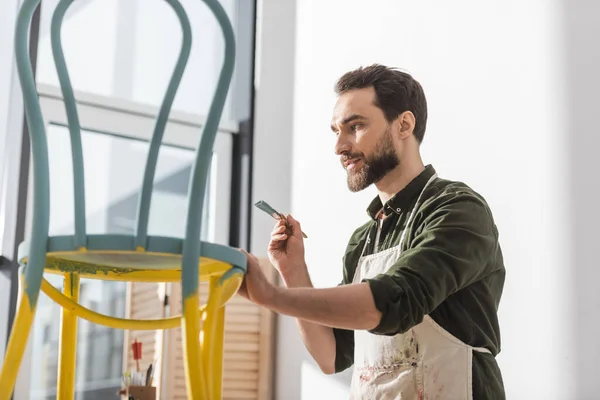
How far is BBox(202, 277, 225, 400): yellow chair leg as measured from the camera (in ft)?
3.49

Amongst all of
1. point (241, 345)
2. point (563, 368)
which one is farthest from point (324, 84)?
point (563, 368)

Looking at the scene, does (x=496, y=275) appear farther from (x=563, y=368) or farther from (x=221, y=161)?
(x=221, y=161)

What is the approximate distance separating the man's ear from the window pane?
4.85 feet

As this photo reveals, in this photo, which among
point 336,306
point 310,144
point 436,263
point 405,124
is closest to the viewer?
point 336,306

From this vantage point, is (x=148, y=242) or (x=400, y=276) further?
(x=400, y=276)

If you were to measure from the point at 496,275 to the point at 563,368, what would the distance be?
0.27 m

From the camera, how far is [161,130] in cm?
107

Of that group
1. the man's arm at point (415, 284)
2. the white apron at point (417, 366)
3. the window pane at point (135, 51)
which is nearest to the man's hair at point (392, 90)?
the white apron at point (417, 366)

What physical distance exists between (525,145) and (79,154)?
1.19 metres

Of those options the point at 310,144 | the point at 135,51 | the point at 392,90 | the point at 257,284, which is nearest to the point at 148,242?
the point at 257,284

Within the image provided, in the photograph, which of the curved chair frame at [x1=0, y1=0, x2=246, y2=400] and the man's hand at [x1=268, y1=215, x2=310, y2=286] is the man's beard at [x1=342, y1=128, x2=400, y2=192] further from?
the curved chair frame at [x1=0, y1=0, x2=246, y2=400]

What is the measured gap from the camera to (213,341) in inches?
45.0

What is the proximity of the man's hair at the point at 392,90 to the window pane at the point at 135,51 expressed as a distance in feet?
4.47

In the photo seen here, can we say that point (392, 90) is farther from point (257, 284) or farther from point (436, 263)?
point (257, 284)
